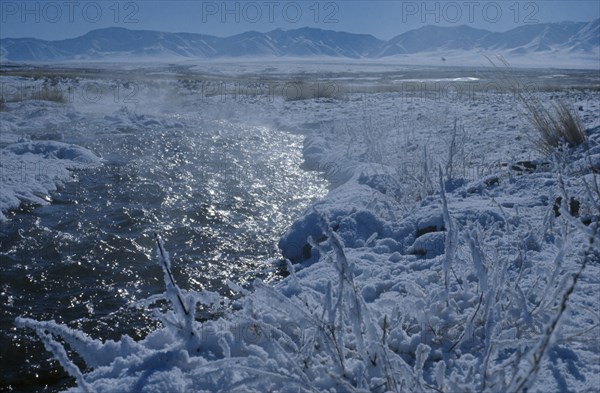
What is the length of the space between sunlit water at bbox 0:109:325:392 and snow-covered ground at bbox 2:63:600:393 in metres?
0.35

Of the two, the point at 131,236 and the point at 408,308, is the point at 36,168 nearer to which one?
the point at 131,236

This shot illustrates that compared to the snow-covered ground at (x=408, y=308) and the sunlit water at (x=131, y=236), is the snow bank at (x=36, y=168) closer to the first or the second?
the sunlit water at (x=131, y=236)

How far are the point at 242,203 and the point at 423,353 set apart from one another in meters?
5.07

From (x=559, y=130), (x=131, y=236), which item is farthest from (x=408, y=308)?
(x=559, y=130)

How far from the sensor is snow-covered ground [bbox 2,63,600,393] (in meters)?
1.74

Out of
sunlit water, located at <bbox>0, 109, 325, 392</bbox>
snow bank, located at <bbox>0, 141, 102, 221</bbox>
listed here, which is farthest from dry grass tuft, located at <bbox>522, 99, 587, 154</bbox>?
snow bank, located at <bbox>0, 141, 102, 221</bbox>

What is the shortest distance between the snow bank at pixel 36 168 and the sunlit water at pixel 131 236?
0.23m

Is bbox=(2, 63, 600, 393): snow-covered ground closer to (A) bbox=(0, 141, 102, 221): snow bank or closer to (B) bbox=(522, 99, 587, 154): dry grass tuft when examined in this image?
(B) bbox=(522, 99, 587, 154): dry grass tuft

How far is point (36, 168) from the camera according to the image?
7.56m

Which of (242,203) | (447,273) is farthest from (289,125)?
(447,273)

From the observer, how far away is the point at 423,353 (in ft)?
5.53

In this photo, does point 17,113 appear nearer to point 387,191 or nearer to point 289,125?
point 289,125

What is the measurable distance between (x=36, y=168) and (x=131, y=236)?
3.50m

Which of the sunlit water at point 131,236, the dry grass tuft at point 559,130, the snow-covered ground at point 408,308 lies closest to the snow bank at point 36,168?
the sunlit water at point 131,236
